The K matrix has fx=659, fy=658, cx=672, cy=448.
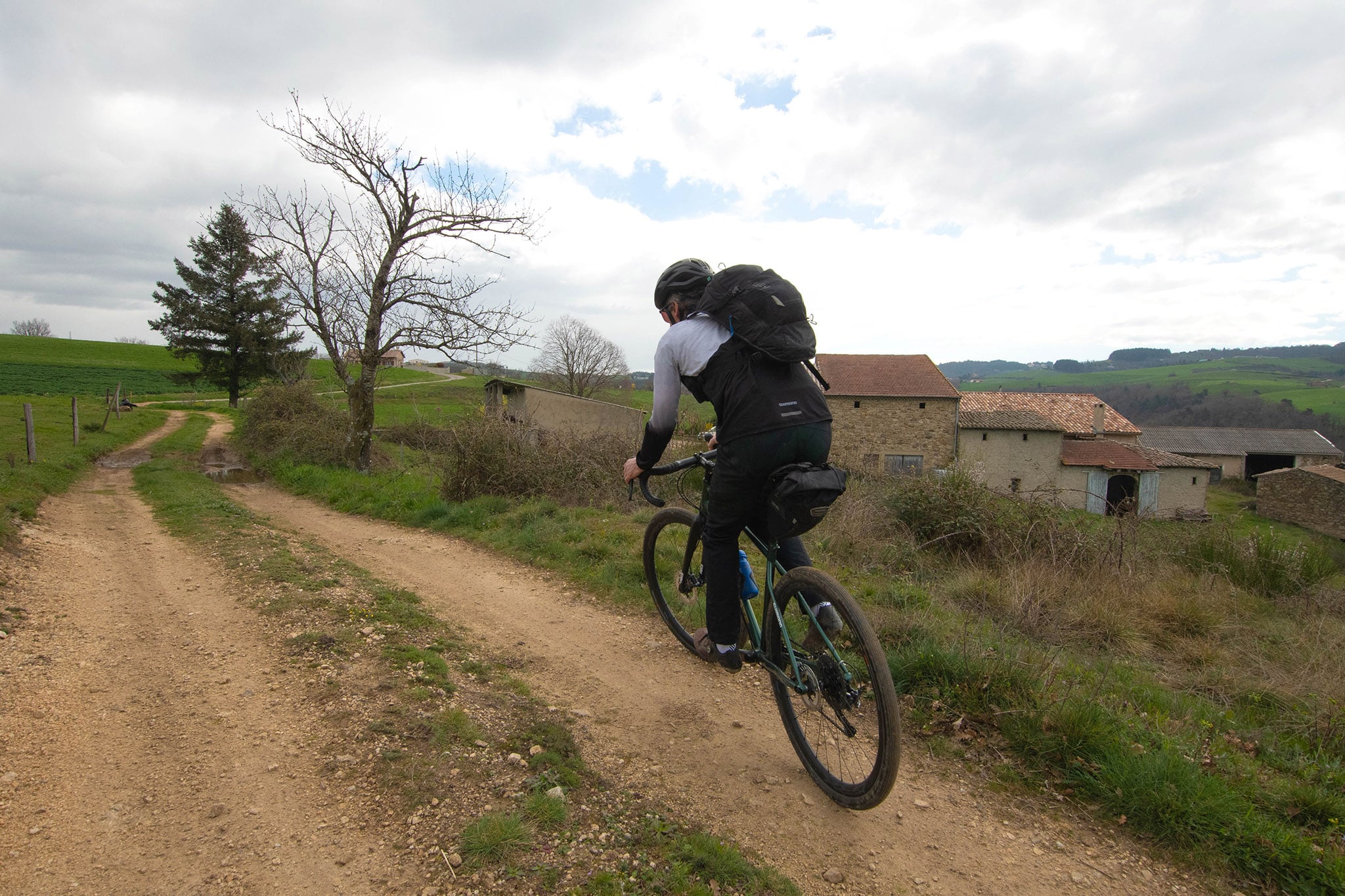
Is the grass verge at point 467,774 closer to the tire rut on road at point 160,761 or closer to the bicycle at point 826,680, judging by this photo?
the tire rut on road at point 160,761

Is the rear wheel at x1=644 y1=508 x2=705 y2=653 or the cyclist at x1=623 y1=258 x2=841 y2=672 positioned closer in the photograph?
the cyclist at x1=623 y1=258 x2=841 y2=672

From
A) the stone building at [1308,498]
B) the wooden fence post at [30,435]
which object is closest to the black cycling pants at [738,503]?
the wooden fence post at [30,435]

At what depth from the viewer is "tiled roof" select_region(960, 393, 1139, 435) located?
142 ft

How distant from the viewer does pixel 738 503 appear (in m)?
2.82

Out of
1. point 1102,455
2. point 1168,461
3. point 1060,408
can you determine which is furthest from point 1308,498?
point 1060,408

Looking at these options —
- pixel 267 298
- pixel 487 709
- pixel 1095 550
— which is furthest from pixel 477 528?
pixel 267 298

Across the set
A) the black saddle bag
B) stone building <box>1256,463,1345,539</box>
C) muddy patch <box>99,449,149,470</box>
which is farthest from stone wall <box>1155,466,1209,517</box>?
muddy patch <box>99,449,149,470</box>

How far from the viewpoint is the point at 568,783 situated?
8.81 feet

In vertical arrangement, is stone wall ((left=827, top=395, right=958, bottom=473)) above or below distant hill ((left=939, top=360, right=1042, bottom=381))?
below

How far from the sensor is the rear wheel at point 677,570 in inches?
154

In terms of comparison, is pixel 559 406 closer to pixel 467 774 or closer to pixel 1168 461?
pixel 467 774

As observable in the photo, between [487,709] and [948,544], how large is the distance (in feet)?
25.4

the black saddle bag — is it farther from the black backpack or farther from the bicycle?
the black backpack

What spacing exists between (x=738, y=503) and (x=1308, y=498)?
174 ft
